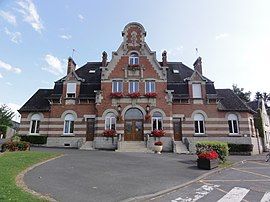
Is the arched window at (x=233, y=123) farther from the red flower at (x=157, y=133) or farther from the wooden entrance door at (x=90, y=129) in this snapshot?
the wooden entrance door at (x=90, y=129)

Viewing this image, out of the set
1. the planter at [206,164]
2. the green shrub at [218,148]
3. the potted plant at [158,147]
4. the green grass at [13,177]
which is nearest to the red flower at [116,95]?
the potted plant at [158,147]

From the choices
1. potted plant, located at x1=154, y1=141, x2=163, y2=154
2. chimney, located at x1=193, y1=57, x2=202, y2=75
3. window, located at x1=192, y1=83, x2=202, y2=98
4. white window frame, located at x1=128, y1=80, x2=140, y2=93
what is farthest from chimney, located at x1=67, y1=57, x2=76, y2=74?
chimney, located at x1=193, y1=57, x2=202, y2=75

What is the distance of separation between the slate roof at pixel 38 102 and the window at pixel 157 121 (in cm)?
1229

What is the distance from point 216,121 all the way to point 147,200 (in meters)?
21.3

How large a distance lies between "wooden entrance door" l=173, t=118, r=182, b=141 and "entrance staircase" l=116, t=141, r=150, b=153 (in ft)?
13.4

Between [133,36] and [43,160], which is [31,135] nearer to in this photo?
[43,160]

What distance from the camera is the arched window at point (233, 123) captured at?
26.9 meters

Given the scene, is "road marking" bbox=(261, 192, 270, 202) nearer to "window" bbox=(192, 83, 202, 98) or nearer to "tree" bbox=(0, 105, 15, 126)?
"window" bbox=(192, 83, 202, 98)

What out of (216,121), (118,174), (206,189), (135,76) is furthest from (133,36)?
(206,189)

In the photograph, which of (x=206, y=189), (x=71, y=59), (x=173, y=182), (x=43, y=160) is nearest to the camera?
(x=206, y=189)

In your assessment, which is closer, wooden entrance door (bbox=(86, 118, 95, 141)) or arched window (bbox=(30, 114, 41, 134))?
wooden entrance door (bbox=(86, 118, 95, 141))

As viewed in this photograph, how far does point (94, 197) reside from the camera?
A: 23.5 ft

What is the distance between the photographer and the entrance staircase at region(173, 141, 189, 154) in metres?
23.5

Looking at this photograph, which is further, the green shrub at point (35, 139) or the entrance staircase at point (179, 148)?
the green shrub at point (35, 139)
